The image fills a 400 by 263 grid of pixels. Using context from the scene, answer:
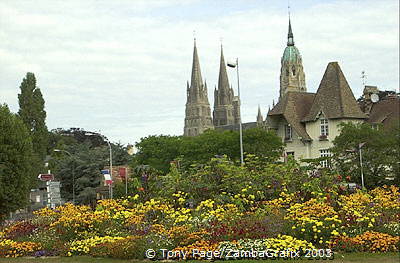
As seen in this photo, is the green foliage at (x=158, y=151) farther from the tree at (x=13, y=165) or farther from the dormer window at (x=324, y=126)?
the tree at (x=13, y=165)

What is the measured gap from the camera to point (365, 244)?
14492mm

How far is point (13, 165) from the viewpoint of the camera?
3775 centimetres

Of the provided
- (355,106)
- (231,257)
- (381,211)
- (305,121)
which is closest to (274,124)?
(305,121)

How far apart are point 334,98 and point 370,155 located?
1771cm

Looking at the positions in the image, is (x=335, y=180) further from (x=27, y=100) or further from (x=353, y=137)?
(x=27, y=100)

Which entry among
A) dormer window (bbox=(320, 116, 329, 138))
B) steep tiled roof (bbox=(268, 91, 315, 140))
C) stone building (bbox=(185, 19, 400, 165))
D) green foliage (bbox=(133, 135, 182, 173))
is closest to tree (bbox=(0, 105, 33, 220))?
stone building (bbox=(185, 19, 400, 165))

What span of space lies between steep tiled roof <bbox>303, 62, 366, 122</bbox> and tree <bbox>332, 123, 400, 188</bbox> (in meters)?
14.1

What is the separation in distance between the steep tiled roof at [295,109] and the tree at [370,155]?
51.9 feet

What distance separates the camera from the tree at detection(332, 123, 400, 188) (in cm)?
4416

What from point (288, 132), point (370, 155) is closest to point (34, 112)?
point (288, 132)

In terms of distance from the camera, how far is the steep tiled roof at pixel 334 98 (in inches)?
2389

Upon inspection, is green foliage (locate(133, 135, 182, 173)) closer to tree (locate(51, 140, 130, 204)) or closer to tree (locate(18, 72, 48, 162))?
tree (locate(51, 140, 130, 204))

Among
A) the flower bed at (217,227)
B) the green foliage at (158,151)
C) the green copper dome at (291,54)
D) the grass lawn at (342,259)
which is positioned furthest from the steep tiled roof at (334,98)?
the green copper dome at (291,54)

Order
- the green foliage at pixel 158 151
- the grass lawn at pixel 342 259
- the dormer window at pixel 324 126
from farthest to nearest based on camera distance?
the green foliage at pixel 158 151
the dormer window at pixel 324 126
the grass lawn at pixel 342 259
